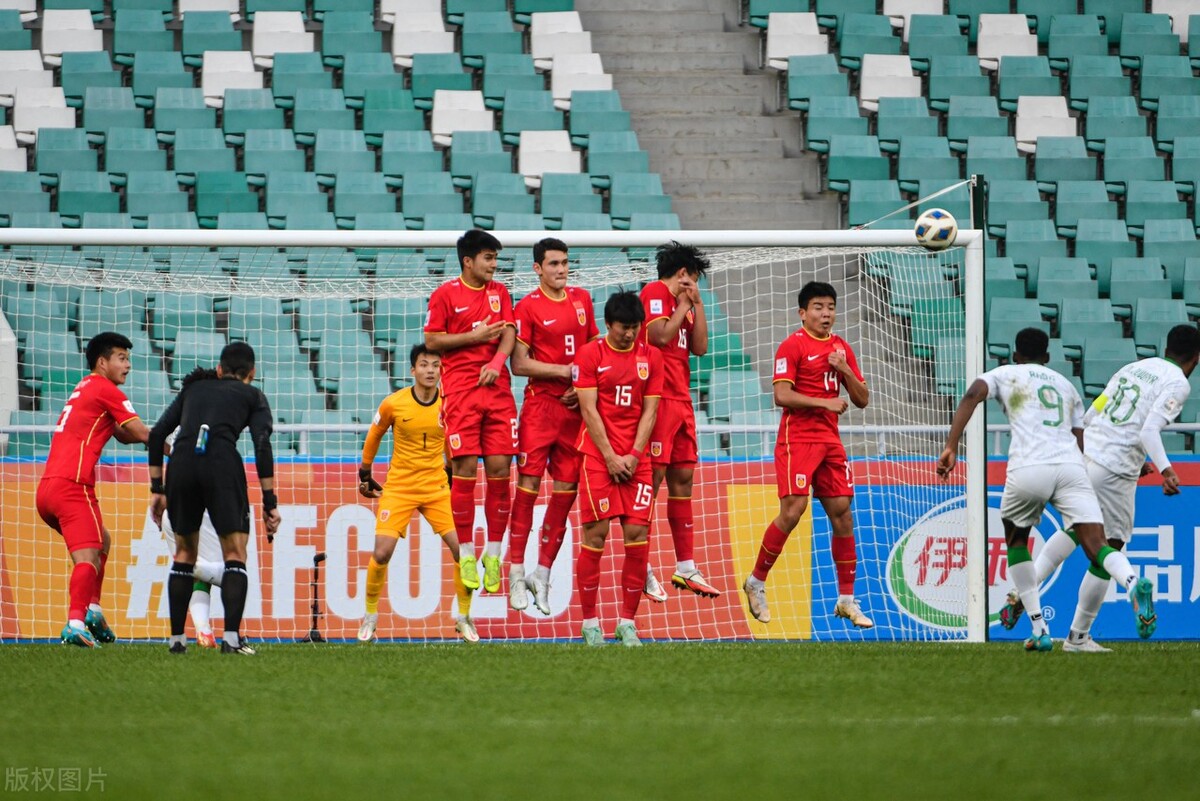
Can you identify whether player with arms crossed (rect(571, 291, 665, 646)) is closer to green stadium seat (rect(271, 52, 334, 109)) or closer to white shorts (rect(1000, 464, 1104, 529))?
white shorts (rect(1000, 464, 1104, 529))

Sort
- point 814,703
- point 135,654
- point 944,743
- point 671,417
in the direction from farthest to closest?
point 671,417
point 135,654
point 814,703
point 944,743

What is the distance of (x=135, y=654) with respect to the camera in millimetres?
8234

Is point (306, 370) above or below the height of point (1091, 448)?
above

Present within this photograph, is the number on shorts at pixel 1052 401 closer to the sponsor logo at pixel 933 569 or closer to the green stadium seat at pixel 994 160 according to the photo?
the sponsor logo at pixel 933 569

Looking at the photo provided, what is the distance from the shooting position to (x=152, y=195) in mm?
15078

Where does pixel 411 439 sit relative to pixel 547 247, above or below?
below

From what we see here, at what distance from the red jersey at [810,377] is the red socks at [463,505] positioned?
6.81ft

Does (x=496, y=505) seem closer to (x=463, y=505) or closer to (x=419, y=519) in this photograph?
(x=463, y=505)

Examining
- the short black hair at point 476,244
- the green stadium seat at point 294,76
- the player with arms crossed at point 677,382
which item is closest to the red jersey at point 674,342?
the player with arms crossed at point 677,382

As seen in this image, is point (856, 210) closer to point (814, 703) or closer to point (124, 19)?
point (124, 19)

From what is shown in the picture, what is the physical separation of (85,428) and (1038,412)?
5.72 m

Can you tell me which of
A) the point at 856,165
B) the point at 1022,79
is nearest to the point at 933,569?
the point at 856,165

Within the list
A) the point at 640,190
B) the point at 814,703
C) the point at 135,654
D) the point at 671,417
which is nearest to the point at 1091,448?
the point at 671,417

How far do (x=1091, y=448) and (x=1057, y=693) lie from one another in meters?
3.20
